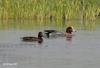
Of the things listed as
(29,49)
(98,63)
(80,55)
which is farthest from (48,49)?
(98,63)

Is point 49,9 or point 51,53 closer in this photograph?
point 51,53

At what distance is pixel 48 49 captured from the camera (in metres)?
23.0

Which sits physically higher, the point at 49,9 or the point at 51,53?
the point at 49,9

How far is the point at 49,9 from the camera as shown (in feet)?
154

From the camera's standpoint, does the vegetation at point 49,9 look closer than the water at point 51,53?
No

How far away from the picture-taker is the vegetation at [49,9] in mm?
45781

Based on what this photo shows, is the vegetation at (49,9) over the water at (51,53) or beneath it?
over

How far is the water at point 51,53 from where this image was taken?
61.6 ft

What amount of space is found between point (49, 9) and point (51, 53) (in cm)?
2538

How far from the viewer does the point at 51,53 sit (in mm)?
21734

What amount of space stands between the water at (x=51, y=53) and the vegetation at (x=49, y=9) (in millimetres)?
16732

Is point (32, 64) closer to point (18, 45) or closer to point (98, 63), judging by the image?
point (98, 63)

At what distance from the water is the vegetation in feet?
54.9

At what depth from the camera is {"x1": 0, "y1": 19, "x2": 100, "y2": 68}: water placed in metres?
18.8
